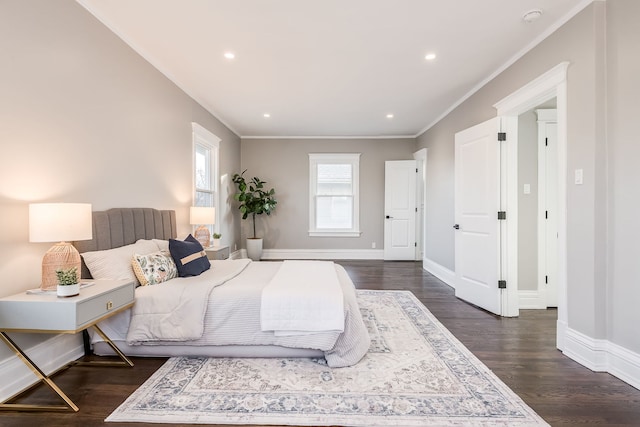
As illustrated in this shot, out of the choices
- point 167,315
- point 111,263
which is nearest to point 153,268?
point 111,263

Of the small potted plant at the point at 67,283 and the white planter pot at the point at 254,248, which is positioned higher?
the small potted plant at the point at 67,283

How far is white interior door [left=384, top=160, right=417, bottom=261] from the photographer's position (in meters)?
6.47

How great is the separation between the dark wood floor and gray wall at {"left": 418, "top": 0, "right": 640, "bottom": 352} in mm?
355

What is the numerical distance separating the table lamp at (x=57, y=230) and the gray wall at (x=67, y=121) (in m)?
0.22

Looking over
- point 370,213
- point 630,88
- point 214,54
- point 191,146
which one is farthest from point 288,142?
point 630,88

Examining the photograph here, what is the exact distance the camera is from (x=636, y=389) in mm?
1940

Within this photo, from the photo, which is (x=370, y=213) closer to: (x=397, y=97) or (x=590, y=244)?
(x=397, y=97)

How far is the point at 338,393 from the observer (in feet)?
6.15

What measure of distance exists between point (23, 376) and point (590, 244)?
3.90 m

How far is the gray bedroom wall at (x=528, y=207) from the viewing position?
3.59m

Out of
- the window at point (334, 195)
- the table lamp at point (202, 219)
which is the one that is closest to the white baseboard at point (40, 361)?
the table lamp at point (202, 219)

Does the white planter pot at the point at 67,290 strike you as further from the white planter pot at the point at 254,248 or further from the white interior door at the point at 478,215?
the white planter pot at the point at 254,248

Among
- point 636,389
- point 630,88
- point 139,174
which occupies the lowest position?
point 636,389

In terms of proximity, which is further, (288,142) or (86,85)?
(288,142)
